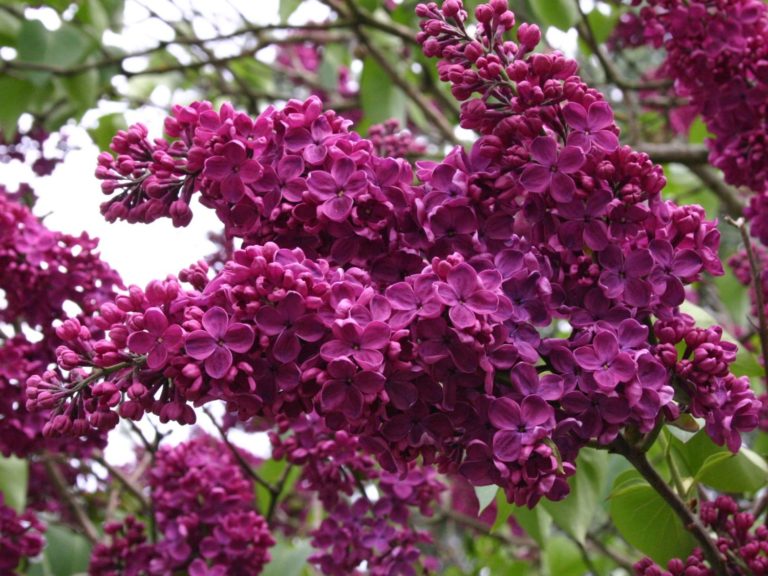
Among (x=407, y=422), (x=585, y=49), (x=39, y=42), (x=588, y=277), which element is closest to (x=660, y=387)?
(x=588, y=277)

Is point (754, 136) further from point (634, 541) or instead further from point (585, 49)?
point (585, 49)

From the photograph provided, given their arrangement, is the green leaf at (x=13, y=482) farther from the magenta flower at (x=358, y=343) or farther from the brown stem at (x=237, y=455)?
the magenta flower at (x=358, y=343)

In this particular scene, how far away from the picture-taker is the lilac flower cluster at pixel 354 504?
1367 millimetres

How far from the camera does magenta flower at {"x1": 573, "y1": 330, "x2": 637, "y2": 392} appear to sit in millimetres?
807

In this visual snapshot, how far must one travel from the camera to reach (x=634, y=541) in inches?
45.6

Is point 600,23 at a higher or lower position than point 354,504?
higher

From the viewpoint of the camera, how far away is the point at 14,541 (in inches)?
62.4

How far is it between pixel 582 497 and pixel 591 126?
0.64m

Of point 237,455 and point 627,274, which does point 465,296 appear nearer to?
point 627,274

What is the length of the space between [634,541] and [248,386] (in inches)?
24.4

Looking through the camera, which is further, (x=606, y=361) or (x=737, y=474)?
(x=737, y=474)

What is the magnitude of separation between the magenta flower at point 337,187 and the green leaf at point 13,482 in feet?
3.75

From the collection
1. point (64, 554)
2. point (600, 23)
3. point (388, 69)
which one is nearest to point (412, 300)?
point (64, 554)

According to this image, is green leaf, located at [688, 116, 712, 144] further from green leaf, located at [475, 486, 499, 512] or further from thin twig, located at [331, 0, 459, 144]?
green leaf, located at [475, 486, 499, 512]
